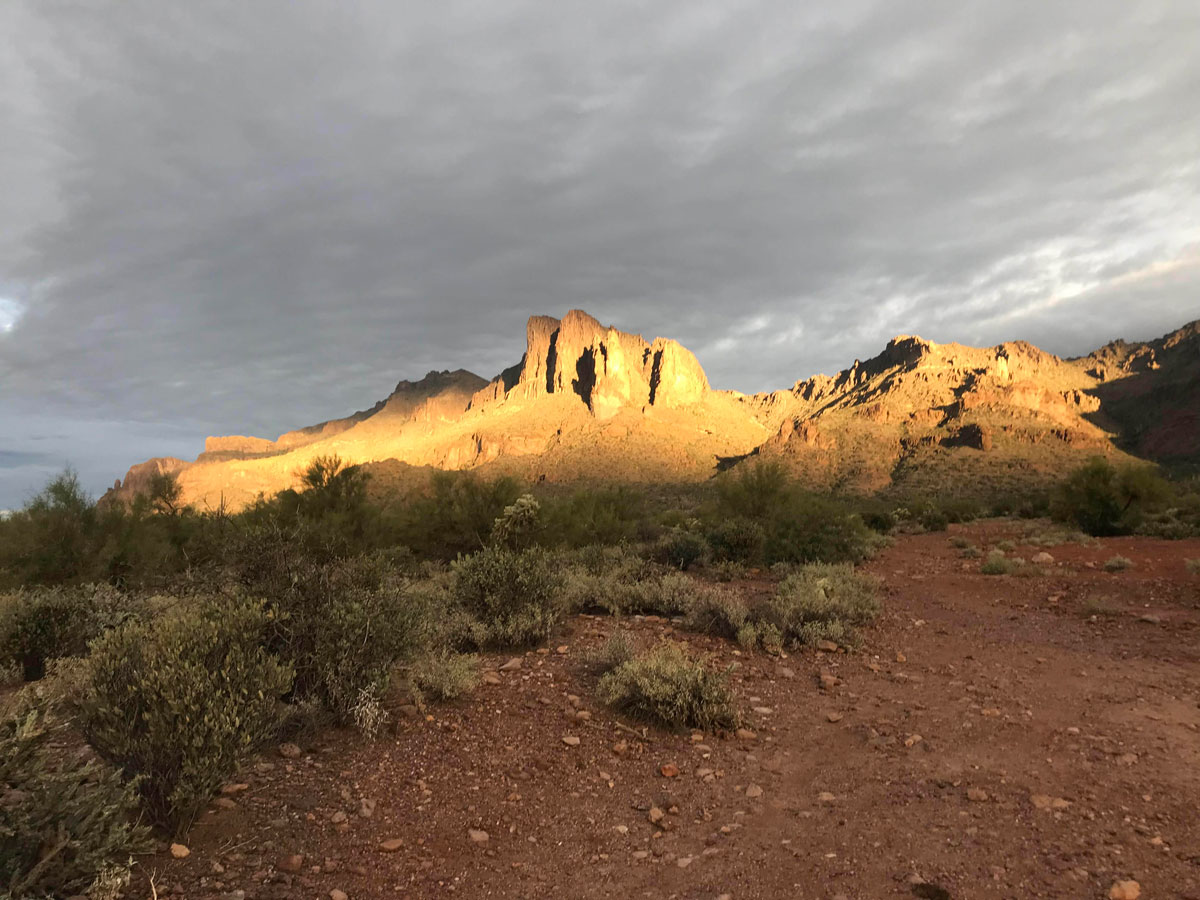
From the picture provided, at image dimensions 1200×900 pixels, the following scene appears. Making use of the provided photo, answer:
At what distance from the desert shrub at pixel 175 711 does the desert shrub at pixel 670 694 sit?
124 inches

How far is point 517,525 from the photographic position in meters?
16.7

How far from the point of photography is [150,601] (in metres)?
9.56

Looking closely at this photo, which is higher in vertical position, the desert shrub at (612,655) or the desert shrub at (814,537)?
the desert shrub at (612,655)

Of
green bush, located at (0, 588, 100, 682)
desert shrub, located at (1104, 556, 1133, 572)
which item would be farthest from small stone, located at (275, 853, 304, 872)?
desert shrub, located at (1104, 556, 1133, 572)

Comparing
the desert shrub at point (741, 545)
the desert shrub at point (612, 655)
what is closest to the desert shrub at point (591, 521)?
the desert shrub at point (741, 545)

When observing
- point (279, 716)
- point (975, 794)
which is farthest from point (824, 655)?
point (279, 716)

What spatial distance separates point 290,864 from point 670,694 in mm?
3352

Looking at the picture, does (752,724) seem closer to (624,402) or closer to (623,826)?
(623,826)

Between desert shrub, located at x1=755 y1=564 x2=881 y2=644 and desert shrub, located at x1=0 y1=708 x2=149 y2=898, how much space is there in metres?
7.32

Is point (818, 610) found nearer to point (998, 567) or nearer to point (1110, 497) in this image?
point (998, 567)

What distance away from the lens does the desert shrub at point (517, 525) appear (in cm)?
1648

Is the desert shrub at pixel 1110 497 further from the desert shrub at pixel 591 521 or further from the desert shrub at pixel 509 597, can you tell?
the desert shrub at pixel 509 597

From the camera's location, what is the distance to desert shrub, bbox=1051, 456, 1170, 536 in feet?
78.0

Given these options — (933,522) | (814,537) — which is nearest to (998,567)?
(814,537)
